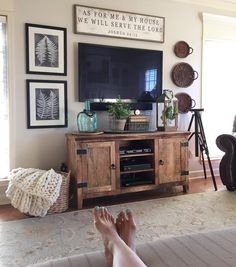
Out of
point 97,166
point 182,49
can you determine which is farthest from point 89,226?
point 182,49

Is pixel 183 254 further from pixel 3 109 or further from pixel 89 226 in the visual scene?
pixel 3 109

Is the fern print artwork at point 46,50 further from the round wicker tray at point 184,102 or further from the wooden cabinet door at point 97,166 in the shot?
the round wicker tray at point 184,102

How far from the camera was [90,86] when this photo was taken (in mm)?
3402

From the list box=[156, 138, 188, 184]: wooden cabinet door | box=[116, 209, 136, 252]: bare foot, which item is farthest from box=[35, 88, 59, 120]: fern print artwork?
box=[116, 209, 136, 252]: bare foot

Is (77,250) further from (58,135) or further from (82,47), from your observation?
(82,47)

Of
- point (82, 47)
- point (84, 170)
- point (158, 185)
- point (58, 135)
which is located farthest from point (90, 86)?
point (158, 185)

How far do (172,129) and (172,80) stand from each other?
789 mm

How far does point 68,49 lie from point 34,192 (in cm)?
165

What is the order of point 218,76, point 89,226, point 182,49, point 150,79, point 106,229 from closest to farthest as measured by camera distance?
point 106,229, point 89,226, point 150,79, point 182,49, point 218,76

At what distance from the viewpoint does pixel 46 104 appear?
326 cm

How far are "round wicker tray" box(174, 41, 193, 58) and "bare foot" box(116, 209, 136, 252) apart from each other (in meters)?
3.05

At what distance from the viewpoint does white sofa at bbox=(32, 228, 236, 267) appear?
1054 mm

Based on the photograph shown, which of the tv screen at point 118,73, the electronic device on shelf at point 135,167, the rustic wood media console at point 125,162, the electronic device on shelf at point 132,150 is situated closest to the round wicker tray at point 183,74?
the tv screen at point 118,73

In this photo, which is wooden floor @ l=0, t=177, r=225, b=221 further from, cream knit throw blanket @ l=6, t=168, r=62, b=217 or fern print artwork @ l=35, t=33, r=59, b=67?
fern print artwork @ l=35, t=33, r=59, b=67
